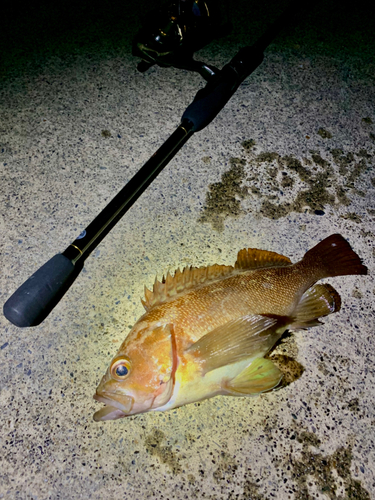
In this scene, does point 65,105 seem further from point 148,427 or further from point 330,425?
point 330,425

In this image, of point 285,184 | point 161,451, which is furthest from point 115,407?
point 285,184

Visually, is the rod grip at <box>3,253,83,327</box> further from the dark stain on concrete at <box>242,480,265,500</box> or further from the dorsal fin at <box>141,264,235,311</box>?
the dark stain on concrete at <box>242,480,265,500</box>

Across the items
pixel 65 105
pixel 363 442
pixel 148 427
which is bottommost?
pixel 363 442

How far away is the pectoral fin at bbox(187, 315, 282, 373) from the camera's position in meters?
1.42

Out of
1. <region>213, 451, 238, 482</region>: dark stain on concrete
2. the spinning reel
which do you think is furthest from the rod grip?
the spinning reel

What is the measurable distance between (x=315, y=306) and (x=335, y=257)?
302mm

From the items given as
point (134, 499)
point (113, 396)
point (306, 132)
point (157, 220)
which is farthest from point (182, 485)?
point (306, 132)

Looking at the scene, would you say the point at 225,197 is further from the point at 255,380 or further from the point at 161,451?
the point at 161,451

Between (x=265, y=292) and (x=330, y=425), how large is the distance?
29.1 inches

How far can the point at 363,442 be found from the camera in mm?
1628

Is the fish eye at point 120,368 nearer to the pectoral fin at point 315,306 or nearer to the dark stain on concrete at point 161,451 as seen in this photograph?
the dark stain on concrete at point 161,451

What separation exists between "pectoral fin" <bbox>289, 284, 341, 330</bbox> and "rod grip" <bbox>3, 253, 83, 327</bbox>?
3.86 ft

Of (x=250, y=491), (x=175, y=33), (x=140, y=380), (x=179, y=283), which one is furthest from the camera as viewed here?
(x=175, y=33)

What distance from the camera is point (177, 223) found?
7.13 feet
